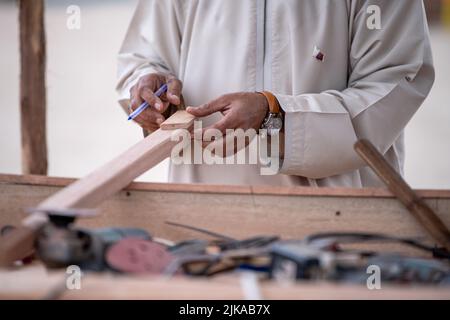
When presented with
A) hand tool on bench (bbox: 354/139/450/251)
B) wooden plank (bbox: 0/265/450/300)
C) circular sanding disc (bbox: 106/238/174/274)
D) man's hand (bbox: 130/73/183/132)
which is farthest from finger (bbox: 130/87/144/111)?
wooden plank (bbox: 0/265/450/300)

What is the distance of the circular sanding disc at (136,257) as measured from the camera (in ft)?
2.60

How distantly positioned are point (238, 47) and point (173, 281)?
3.59 ft

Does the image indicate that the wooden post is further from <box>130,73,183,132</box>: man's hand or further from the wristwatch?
the wristwatch

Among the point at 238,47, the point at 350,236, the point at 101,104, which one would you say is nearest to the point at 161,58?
the point at 238,47

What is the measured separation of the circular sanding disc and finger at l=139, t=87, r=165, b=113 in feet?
2.30

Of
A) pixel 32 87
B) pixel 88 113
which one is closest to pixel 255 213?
pixel 32 87

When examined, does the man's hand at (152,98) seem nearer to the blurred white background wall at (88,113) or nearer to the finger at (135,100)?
the finger at (135,100)

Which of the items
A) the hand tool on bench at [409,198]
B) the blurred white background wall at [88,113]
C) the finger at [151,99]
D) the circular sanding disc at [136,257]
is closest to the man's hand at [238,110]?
the finger at [151,99]

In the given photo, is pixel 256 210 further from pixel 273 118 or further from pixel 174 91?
pixel 174 91

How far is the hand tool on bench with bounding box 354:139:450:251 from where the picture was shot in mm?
1087

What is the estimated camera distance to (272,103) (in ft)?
4.74

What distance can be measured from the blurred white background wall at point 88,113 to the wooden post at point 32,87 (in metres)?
1.15

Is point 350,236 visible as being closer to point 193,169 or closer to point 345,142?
point 345,142

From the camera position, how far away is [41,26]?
3994 millimetres
